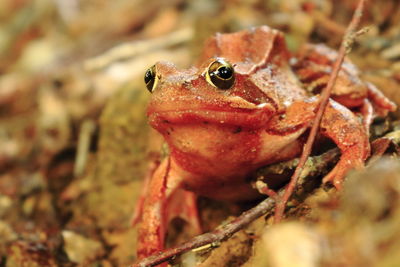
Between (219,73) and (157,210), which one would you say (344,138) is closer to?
(219,73)

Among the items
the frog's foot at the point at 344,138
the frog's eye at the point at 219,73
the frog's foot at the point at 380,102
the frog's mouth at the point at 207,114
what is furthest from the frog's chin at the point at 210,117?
the frog's foot at the point at 380,102

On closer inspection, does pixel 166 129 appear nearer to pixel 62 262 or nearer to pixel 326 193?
pixel 326 193

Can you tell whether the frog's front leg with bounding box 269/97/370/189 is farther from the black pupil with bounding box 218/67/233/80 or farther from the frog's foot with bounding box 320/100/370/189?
the black pupil with bounding box 218/67/233/80

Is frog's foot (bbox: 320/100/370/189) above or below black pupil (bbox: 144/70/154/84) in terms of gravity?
below

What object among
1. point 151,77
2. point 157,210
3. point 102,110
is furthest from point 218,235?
point 102,110

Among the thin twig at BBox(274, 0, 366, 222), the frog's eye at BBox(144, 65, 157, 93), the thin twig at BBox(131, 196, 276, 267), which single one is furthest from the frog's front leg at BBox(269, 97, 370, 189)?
the frog's eye at BBox(144, 65, 157, 93)

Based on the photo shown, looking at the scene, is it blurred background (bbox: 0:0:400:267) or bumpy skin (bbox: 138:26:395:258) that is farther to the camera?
blurred background (bbox: 0:0:400:267)

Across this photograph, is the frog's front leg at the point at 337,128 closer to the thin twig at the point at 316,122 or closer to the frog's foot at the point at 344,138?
the frog's foot at the point at 344,138

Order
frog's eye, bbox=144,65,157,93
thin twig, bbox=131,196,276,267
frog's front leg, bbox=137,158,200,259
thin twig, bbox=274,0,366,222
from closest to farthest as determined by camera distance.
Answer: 1. thin twig, bbox=274,0,366,222
2. thin twig, bbox=131,196,276,267
3. frog's eye, bbox=144,65,157,93
4. frog's front leg, bbox=137,158,200,259
